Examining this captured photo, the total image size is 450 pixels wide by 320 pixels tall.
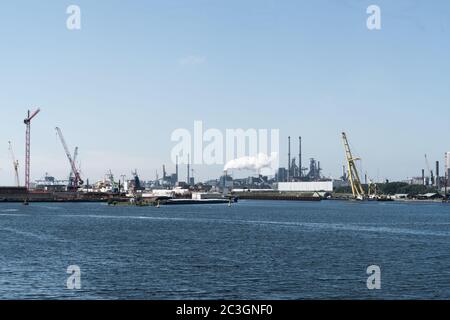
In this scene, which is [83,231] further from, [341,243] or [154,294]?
[154,294]

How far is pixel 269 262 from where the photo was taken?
49781 millimetres

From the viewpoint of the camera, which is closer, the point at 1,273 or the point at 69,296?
the point at 69,296

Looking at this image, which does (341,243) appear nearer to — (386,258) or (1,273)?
(386,258)

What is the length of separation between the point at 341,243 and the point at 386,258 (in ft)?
47.5

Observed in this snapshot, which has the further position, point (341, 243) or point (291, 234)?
point (291, 234)

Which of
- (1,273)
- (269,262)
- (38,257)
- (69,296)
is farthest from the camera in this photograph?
(38,257)

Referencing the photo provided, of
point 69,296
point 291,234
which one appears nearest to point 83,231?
point 291,234

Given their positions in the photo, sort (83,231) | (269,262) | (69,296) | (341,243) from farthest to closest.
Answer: (83,231), (341,243), (269,262), (69,296)
